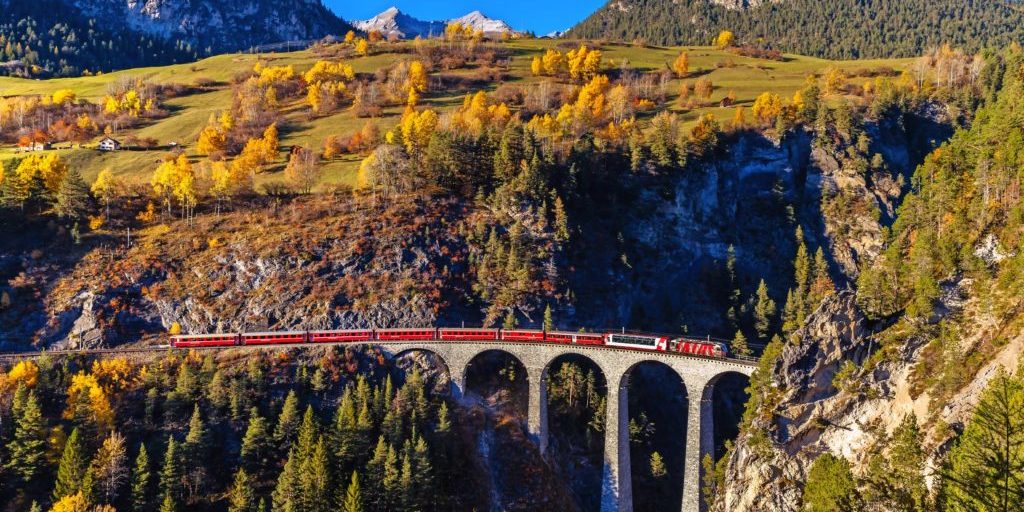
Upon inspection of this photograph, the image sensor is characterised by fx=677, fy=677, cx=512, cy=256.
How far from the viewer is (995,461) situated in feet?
86.2

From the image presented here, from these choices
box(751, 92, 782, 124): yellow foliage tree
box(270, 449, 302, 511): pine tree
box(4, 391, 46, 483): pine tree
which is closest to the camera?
box(270, 449, 302, 511): pine tree

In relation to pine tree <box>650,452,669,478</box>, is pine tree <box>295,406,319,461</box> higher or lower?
higher

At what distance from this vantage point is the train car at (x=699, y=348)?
6322 cm

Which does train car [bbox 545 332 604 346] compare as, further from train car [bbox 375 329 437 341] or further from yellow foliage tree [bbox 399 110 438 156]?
yellow foliage tree [bbox 399 110 438 156]

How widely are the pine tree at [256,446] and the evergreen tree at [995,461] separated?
56.7 meters

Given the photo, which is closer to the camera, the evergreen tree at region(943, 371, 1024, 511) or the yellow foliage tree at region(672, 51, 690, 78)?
the evergreen tree at region(943, 371, 1024, 511)

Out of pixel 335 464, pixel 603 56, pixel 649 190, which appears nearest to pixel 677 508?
pixel 335 464

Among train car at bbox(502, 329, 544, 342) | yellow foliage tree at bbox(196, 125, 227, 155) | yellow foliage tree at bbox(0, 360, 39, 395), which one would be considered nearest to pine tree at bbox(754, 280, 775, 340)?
train car at bbox(502, 329, 544, 342)

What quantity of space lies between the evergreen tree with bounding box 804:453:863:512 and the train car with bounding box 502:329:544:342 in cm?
Result: 3165

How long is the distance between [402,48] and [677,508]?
14773 cm

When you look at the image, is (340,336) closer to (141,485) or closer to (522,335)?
(522,335)

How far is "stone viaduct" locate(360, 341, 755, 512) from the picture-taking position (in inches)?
2522

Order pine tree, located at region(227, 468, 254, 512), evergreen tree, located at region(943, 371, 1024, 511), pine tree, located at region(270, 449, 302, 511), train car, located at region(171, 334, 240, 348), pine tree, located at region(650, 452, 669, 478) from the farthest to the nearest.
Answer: train car, located at region(171, 334, 240, 348) → pine tree, located at region(650, 452, 669, 478) → pine tree, located at region(227, 468, 254, 512) → pine tree, located at region(270, 449, 302, 511) → evergreen tree, located at region(943, 371, 1024, 511)

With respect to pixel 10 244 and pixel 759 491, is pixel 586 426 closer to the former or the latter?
pixel 759 491
